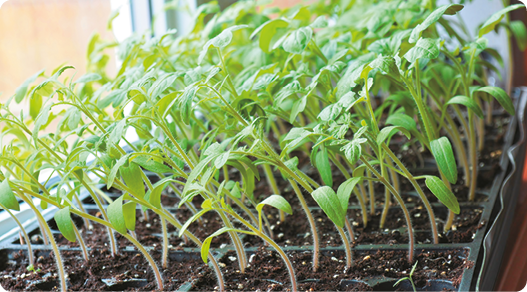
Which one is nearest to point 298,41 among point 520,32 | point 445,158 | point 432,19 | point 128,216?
point 432,19

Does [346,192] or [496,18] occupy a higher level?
[496,18]

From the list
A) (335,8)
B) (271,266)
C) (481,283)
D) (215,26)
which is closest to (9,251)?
(271,266)

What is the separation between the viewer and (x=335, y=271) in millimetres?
857

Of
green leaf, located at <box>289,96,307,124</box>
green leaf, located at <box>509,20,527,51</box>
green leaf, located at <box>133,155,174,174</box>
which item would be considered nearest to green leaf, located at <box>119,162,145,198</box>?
green leaf, located at <box>133,155,174,174</box>

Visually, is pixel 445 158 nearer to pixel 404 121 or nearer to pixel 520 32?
pixel 404 121

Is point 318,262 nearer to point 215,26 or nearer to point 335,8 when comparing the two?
point 215,26

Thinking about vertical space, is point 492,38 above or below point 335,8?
below

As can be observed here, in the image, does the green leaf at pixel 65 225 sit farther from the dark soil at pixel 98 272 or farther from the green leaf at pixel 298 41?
the green leaf at pixel 298 41

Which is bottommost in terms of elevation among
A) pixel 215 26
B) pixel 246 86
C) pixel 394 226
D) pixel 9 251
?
pixel 394 226

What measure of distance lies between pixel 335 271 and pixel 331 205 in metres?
0.22

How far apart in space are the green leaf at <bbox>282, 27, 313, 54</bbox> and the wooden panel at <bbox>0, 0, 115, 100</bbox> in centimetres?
77

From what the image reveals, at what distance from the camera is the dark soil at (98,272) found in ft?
2.86

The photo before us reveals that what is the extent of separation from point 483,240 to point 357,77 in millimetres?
420

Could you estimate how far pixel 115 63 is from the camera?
1.97m
